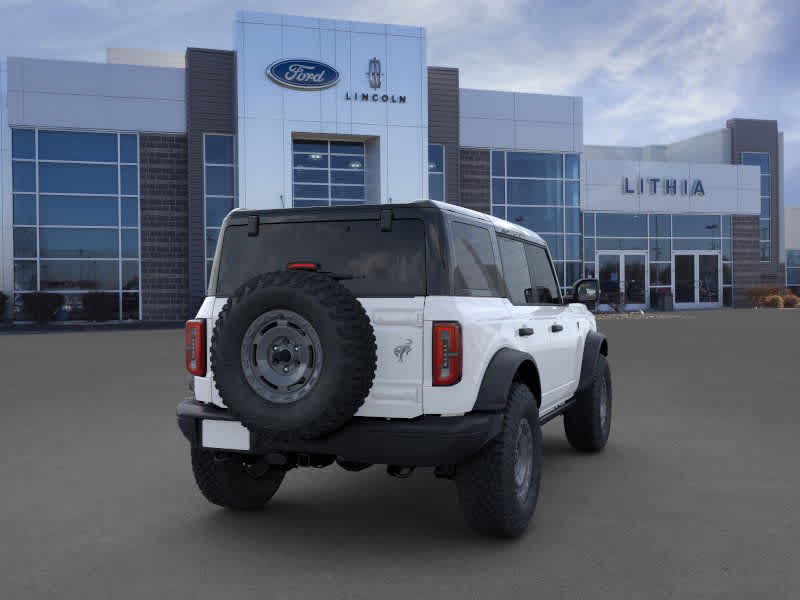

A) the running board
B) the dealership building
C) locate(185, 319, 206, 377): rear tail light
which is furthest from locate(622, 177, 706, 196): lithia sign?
locate(185, 319, 206, 377): rear tail light

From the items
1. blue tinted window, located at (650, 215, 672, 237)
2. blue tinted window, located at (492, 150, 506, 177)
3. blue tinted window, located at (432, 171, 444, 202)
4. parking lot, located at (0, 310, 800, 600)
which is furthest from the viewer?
blue tinted window, located at (650, 215, 672, 237)

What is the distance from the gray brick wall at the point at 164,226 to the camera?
3106cm

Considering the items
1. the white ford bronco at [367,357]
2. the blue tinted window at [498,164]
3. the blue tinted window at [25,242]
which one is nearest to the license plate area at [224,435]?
the white ford bronco at [367,357]

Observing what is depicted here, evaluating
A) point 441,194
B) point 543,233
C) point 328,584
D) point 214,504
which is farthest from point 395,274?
point 543,233

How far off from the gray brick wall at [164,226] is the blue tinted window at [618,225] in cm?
2013

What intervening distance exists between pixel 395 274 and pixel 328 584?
1.64 m

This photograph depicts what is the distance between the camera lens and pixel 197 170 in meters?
31.0

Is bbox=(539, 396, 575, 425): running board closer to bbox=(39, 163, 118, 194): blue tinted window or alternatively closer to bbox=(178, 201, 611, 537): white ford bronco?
bbox=(178, 201, 611, 537): white ford bronco

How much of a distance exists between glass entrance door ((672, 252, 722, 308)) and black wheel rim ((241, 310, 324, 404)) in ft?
130

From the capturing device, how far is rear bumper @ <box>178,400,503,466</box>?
410cm

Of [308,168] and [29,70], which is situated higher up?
[29,70]

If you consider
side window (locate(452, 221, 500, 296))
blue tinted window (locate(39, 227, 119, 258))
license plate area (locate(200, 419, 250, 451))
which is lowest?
license plate area (locate(200, 419, 250, 451))

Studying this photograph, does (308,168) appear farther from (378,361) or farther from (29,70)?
(378,361)

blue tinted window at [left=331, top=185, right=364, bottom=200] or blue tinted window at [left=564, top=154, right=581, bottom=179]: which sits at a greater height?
blue tinted window at [left=564, top=154, right=581, bottom=179]
